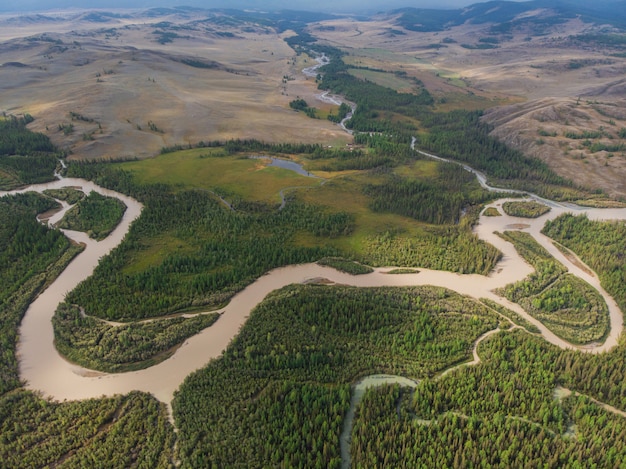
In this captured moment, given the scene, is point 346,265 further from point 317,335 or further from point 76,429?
point 76,429

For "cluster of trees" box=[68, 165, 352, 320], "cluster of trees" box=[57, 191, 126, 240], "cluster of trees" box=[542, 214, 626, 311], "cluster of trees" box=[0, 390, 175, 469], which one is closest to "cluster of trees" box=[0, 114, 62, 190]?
"cluster of trees" box=[57, 191, 126, 240]

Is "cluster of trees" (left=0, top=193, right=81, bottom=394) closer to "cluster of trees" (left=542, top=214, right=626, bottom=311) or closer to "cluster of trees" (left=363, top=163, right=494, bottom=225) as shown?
"cluster of trees" (left=363, top=163, right=494, bottom=225)

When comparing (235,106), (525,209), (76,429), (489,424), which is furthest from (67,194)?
(525,209)

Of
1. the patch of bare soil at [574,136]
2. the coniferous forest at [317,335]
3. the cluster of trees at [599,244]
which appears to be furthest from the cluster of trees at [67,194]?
the patch of bare soil at [574,136]

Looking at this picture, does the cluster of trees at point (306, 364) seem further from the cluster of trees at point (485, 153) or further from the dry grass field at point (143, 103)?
the dry grass field at point (143, 103)

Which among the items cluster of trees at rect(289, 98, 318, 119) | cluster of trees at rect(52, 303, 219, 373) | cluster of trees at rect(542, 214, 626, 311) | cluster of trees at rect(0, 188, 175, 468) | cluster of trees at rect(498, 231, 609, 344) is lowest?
cluster of trees at rect(0, 188, 175, 468)

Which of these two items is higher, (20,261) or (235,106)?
(235,106)

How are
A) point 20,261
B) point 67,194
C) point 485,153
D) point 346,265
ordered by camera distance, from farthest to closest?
1. point 485,153
2. point 67,194
3. point 346,265
4. point 20,261

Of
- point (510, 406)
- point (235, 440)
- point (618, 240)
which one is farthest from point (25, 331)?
point (618, 240)
